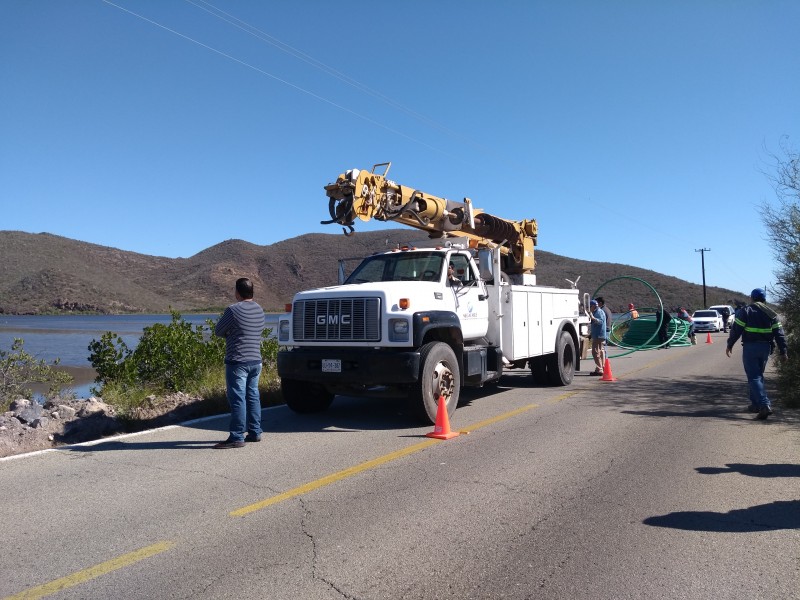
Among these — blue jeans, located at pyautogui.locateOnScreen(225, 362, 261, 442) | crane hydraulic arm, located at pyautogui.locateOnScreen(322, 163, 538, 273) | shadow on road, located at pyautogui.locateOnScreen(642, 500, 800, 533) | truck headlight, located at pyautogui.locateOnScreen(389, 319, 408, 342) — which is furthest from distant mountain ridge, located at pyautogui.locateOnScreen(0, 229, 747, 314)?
shadow on road, located at pyautogui.locateOnScreen(642, 500, 800, 533)

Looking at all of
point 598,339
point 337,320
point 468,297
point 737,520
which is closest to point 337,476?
point 337,320

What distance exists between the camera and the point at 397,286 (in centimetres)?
869

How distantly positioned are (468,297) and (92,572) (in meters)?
6.76

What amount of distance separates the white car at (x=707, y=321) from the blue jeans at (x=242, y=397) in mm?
38671

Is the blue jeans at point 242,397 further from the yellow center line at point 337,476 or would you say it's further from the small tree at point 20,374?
the small tree at point 20,374

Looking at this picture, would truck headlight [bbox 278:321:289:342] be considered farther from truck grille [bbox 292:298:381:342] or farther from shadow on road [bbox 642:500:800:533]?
shadow on road [bbox 642:500:800:533]

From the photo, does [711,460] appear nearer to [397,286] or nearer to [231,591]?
[397,286]

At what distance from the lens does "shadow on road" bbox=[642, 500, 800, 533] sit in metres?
Result: 4.68

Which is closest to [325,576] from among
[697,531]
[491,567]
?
[491,567]

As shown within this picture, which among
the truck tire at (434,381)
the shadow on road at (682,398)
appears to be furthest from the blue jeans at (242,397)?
the shadow on road at (682,398)

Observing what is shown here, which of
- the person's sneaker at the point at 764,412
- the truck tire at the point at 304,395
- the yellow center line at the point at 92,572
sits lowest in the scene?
the yellow center line at the point at 92,572

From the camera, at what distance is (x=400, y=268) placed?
9.89m

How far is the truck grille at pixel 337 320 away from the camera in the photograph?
27.1ft

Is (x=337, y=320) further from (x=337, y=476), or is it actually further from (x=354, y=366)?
(x=337, y=476)
